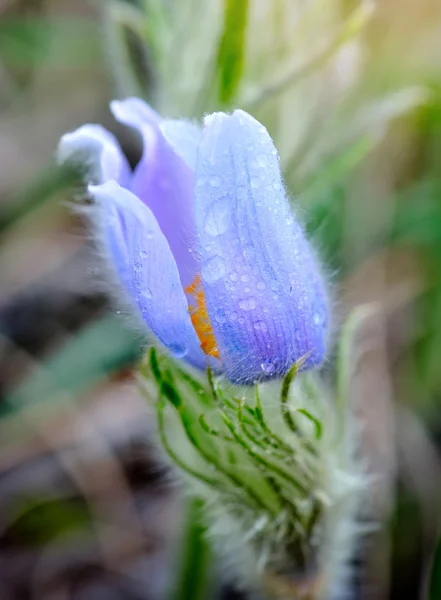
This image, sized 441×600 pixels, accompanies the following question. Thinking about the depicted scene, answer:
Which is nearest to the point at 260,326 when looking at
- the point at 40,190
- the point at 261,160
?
the point at 261,160

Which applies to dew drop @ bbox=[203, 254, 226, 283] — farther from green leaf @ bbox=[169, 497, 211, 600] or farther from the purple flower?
green leaf @ bbox=[169, 497, 211, 600]

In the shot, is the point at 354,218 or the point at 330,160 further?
the point at 354,218

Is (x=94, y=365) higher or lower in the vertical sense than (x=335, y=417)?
higher

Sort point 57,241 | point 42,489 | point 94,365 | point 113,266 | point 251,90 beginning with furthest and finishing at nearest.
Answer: point 57,241 < point 42,489 < point 94,365 < point 251,90 < point 113,266

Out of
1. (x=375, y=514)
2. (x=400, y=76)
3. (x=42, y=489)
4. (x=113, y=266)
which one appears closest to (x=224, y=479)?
(x=113, y=266)

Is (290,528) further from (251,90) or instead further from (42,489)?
(42,489)

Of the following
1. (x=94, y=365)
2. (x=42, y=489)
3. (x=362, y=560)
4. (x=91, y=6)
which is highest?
(x=91, y=6)

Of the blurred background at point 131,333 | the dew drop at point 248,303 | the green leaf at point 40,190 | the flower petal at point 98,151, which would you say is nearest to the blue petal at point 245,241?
the dew drop at point 248,303

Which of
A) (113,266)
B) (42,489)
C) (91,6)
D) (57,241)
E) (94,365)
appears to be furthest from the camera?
(91,6)
